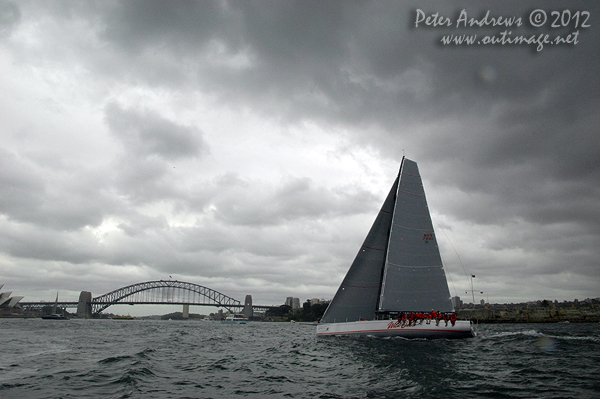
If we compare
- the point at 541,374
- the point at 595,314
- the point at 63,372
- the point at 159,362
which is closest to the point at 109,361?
the point at 159,362

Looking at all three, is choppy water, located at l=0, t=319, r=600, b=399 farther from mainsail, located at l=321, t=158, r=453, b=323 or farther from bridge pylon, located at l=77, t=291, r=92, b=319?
bridge pylon, located at l=77, t=291, r=92, b=319

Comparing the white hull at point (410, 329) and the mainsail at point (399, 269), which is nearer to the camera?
the white hull at point (410, 329)

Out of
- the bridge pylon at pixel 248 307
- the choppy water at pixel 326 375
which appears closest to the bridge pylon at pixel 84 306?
the bridge pylon at pixel 248 307

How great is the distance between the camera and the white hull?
23422 millimetres

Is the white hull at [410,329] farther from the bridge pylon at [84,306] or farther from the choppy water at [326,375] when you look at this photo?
the bridge pylon at [84,306]

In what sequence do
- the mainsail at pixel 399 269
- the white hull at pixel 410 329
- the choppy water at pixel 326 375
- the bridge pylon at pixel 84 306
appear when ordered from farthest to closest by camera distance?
the bridge pylon at pixel 84 306
the mainsail at pixel 399 269
the white hull at pixel 410 329
the choppy water at pixel 326 375

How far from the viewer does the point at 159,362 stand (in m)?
17.0

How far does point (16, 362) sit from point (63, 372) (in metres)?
4.30

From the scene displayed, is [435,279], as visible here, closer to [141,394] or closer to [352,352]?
[352,352]

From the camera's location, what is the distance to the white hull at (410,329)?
76.8 feet

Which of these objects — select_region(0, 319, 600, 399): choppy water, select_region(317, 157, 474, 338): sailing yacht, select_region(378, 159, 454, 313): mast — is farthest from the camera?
select_region(378, 159, 454, 313): mast

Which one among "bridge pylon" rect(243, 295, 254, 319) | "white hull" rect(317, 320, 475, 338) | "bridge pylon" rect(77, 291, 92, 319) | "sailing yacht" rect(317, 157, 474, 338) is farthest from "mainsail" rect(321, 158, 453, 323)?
"bridge pylon" rect(77, 291, 92, 319)

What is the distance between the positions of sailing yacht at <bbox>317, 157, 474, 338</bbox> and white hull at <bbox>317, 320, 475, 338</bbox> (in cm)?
7

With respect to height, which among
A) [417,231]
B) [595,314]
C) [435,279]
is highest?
[417,231]
